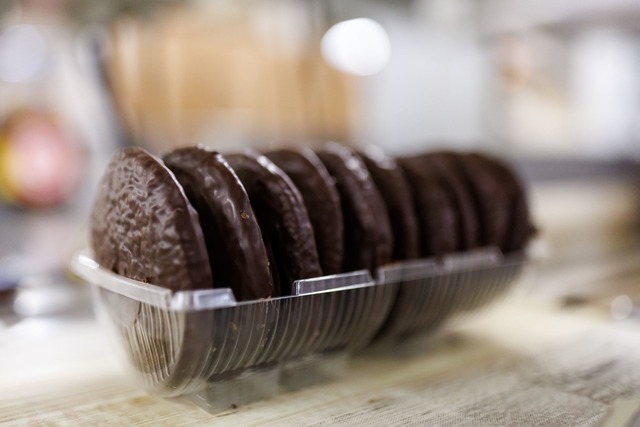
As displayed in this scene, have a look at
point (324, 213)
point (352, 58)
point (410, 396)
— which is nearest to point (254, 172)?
point (324, 213)

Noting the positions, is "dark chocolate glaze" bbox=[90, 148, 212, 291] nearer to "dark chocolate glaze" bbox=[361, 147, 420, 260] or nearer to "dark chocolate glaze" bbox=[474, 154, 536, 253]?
"dark chocolate glaze" bbox=[361, 147, 420, 260]

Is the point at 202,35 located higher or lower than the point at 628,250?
higher

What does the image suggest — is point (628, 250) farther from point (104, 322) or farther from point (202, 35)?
point (202, 35)

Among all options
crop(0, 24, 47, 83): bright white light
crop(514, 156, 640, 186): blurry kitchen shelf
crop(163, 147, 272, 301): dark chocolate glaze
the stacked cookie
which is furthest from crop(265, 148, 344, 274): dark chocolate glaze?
crop(514, 156, 640, 186): blurry kitchen shelf

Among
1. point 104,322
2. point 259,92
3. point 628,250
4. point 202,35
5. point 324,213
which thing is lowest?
point 628,250

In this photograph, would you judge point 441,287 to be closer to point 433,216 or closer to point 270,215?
point 433,216

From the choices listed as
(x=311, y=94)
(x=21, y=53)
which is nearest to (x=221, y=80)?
(x=311, y=94)

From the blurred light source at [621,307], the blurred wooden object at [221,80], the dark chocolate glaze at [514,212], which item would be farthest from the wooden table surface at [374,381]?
the blurred wooden object at [221,80]

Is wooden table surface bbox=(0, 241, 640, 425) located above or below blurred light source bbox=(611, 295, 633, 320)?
above

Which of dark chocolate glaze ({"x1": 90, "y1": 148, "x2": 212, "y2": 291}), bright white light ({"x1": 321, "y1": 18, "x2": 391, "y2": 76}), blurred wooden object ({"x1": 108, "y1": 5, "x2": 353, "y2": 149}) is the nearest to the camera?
dark chocolate glaze ({"x1": 90, "y1": 148, "x2": 212, "y2": 291})
